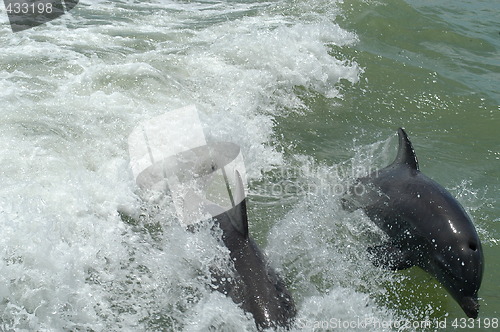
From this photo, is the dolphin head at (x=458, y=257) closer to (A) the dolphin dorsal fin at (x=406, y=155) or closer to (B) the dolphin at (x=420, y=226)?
(B) the dolphin at (x=420, y=226)

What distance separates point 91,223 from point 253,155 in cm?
227

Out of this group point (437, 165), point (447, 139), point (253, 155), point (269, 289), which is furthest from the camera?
point (447, 139)

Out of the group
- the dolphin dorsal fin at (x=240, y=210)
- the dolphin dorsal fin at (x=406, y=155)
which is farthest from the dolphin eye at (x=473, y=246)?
the dolphin dorsal fin at (x=240, y=210)

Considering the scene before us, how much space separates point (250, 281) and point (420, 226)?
205cm

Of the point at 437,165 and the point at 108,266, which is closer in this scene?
the point at 108,266

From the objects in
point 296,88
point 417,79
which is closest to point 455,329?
point 296,88

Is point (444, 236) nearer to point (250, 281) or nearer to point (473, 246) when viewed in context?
point (473, 246)

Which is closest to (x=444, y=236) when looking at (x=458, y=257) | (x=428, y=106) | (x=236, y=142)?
(x=458, y=257)

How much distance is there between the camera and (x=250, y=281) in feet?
14.2

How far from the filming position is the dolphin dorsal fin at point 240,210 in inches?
176

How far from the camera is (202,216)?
5145 millimetres

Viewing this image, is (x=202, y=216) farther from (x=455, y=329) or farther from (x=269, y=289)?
(x=455, y=329)

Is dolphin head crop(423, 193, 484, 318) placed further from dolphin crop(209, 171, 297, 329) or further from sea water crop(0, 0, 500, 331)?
dolphin crop(209, 171, 297, 329)

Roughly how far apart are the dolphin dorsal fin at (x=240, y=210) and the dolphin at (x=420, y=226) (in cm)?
163
